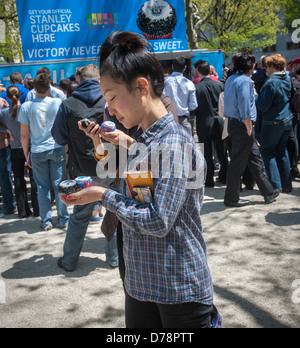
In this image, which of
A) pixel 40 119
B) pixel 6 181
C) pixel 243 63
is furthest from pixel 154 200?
pixel 6 181

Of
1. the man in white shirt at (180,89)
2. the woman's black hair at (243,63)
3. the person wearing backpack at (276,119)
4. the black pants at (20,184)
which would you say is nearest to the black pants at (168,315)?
the woman's black hair at (243,63)

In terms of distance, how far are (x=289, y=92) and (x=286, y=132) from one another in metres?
0.62

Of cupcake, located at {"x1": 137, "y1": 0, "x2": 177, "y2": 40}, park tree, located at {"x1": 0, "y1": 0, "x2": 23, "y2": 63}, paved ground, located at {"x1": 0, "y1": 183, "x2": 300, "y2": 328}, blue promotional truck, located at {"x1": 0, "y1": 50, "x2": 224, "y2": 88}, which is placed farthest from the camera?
park tree, located at {"x1": 0, "y1": 0, "x2": 23, "y2": 63}

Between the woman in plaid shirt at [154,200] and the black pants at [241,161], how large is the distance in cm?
428

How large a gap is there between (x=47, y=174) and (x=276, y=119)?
352cm

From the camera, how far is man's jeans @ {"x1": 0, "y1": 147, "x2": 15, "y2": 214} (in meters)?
6.70

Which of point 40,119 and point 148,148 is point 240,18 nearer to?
point 40,119

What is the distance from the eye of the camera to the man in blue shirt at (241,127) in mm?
5641

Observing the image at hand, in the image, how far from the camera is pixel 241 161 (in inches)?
231

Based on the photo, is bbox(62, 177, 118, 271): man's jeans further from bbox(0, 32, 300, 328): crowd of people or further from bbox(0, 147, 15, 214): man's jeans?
bbox(0, 147, 15, 214): man's jeans

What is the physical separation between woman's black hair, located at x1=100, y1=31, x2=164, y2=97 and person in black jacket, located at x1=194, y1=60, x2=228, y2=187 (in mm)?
5798

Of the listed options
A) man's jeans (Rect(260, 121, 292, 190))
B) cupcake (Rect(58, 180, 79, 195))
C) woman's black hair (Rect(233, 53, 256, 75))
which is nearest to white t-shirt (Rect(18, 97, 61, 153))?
woman's black hair (Rect(233, 53, 256, 75))

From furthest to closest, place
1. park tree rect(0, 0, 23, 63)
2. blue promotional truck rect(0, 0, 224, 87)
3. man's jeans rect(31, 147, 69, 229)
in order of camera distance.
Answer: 1. park tree rect(0, 0, 23, 63)
2. blue promotional truck rect(0, 0, 224, 87)
3. man's jeans rect(31, 147, 69, 229)

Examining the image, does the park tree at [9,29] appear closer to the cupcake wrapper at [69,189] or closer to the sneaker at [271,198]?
the sneaker at [271,198]
